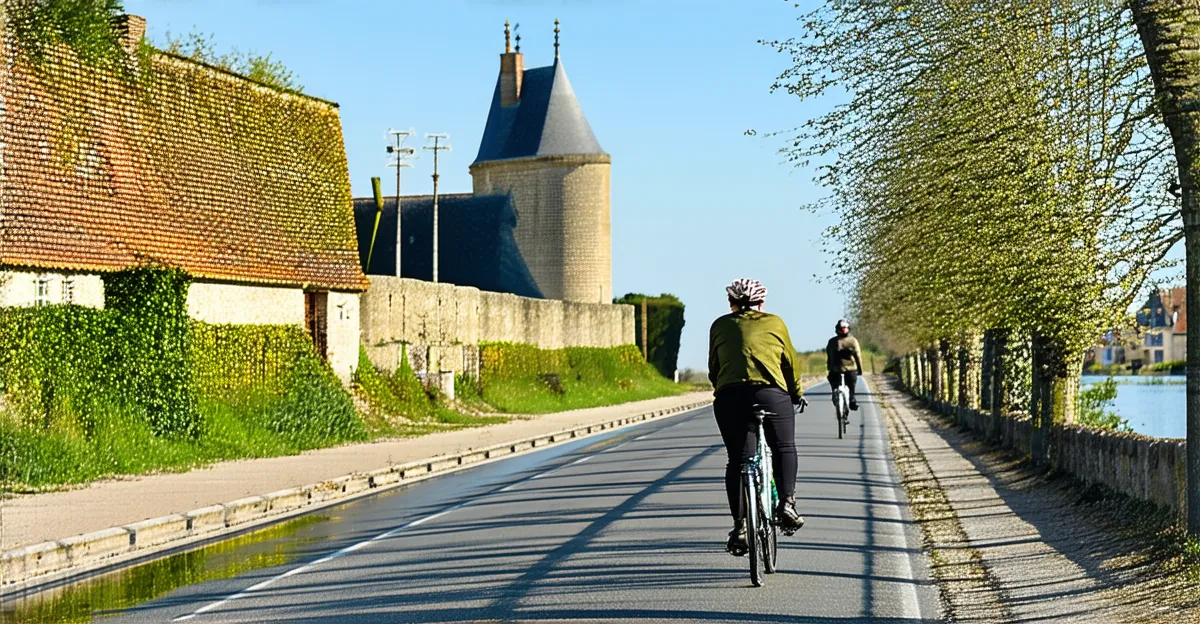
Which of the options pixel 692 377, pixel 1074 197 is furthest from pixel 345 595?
pixel 692 377

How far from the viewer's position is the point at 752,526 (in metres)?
10.8

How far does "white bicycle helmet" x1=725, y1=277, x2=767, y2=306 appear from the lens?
1165 cm

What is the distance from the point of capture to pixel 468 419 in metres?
45.3

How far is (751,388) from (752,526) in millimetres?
1045

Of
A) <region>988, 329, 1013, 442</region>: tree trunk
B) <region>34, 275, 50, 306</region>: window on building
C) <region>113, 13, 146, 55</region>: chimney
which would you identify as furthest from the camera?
<region>113, 13, 146, 55</region>: chimney

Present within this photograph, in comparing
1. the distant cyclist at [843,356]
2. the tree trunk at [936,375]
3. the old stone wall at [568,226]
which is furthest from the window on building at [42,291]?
the old stone wall at [568,226]

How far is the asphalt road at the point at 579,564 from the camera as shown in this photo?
399 inches

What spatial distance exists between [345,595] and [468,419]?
34387 millimetres

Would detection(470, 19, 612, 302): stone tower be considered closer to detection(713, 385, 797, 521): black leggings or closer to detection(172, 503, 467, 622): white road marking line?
detection(172, 503, 467, 622): white road marking line

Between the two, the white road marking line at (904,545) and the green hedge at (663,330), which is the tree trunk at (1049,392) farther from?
the green hedge at (663,330)

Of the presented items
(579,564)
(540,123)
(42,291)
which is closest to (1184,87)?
(579,564)

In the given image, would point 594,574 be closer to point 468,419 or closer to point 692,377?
point 468,419

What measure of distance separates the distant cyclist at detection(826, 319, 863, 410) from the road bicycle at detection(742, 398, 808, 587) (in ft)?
54.6

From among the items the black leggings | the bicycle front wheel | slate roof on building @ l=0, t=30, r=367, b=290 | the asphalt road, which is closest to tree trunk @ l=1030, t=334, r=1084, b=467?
the asphalt road
